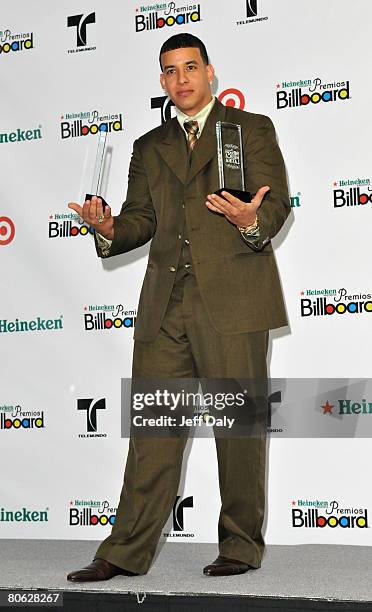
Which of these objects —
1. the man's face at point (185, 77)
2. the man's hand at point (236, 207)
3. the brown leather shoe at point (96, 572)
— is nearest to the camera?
the man's hand at point (236, 207)

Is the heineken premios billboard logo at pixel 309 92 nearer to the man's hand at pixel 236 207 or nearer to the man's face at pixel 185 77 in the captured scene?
the man's face at pixel 185 77

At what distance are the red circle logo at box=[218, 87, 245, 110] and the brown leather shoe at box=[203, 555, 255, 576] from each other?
77.1 inches

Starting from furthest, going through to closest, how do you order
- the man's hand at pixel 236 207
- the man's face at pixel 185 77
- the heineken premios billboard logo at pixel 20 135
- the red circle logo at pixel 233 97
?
the heineken premios billboard logo at pixel 20 135 < the red circle logo at pixel 233 97 < the man's face at pixel 185 77 < the man's hand at pixel 236 207

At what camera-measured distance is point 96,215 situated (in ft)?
8.63

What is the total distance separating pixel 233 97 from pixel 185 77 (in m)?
1.10

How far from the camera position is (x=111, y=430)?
3.88 metres

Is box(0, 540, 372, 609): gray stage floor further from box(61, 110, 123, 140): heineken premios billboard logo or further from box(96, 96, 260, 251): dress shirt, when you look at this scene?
box(61, 110, 123, 140): heineken premios billboard logo

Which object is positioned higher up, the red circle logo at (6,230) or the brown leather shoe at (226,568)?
the red circle logo at (6,230)

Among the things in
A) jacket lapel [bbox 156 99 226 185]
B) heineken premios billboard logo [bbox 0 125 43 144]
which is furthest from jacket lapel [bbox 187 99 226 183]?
heineken premios billboard logo [bbox 0 125 43 144]

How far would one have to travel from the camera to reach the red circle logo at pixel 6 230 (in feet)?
13.3

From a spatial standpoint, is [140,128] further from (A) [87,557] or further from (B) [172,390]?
(A) [87,557]

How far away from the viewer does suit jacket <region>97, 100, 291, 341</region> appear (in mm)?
2648

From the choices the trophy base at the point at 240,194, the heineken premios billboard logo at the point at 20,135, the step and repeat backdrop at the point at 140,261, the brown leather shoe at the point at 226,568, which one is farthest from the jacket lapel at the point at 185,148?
the heineken premios billboard logo at the point at 20,135

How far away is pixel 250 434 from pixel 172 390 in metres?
0.27
